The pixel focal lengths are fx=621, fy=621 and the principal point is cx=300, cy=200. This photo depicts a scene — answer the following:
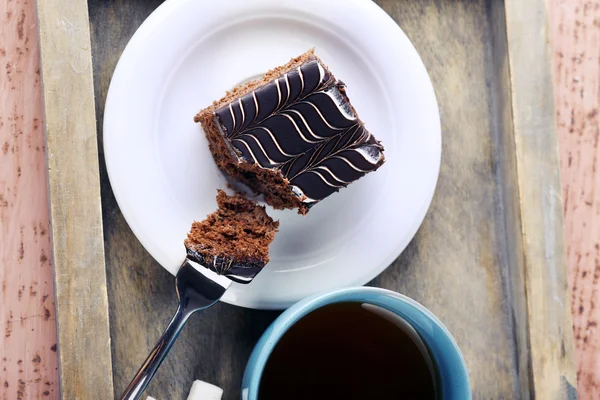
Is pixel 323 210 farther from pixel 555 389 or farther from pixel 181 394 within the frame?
pixel 555 389

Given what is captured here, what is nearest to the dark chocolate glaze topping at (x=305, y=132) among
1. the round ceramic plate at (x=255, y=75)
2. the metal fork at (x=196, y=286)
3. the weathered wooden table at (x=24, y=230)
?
the round ceramic plate at (x=255, y=75)

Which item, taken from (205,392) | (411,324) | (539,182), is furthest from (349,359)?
(539,182)

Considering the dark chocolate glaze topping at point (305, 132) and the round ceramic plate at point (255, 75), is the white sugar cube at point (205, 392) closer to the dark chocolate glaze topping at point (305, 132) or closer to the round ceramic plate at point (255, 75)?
the round ceramic plate at point (255, 75)

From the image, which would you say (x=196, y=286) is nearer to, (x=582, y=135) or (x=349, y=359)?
(x=349, y=359)

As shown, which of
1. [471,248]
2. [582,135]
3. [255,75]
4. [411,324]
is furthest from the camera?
[582,135]

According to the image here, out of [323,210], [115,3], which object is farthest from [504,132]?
[115,3]

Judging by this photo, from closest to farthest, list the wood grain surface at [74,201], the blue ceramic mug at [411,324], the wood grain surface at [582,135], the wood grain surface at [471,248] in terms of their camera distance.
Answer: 1. the blue ceramic mug at [411,324]
2. the wood grain surface at [74,201]
3. the wood grain surface at [471,248]
4. the wood grain surface at [582,135]
